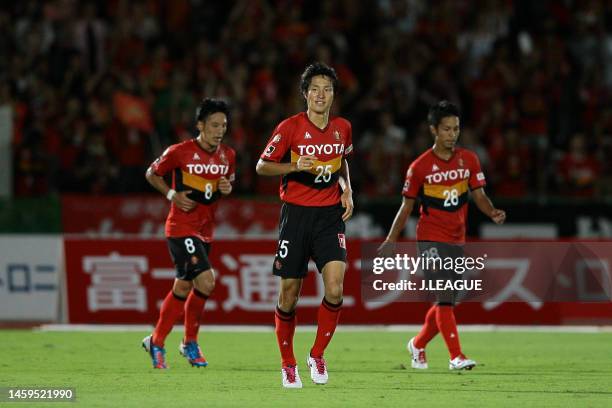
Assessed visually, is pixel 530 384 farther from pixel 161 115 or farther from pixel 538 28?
pixel 538 28

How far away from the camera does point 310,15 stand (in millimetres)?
21516

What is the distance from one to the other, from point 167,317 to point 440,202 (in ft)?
8.55

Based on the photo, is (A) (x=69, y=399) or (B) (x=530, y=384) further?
(B) (x=530, y=384)

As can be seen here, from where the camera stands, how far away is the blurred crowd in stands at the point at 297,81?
18.4 m

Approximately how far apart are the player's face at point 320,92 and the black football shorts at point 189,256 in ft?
7.50

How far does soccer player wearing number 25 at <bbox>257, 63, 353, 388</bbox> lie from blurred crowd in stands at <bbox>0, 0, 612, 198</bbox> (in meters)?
8.82

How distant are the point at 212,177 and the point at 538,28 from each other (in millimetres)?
11762

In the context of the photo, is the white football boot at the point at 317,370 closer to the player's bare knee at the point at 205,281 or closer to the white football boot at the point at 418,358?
the white football boot at the point at 418,358

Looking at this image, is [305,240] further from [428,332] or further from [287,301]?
[428,332]

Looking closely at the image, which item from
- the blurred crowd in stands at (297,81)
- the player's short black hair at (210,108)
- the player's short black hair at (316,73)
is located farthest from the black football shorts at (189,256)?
the blurred crowd in stands at (297,81)

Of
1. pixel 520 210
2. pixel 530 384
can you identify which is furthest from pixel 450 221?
pixel 520 210

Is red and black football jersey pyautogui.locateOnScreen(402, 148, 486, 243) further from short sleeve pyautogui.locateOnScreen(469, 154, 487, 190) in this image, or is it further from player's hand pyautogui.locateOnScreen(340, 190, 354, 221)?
player's hand pyautogui.locateOnScreen(340, 190, 354, 221)

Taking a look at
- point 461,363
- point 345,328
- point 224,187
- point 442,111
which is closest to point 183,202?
point 224,187

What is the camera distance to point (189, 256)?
36.8ft
